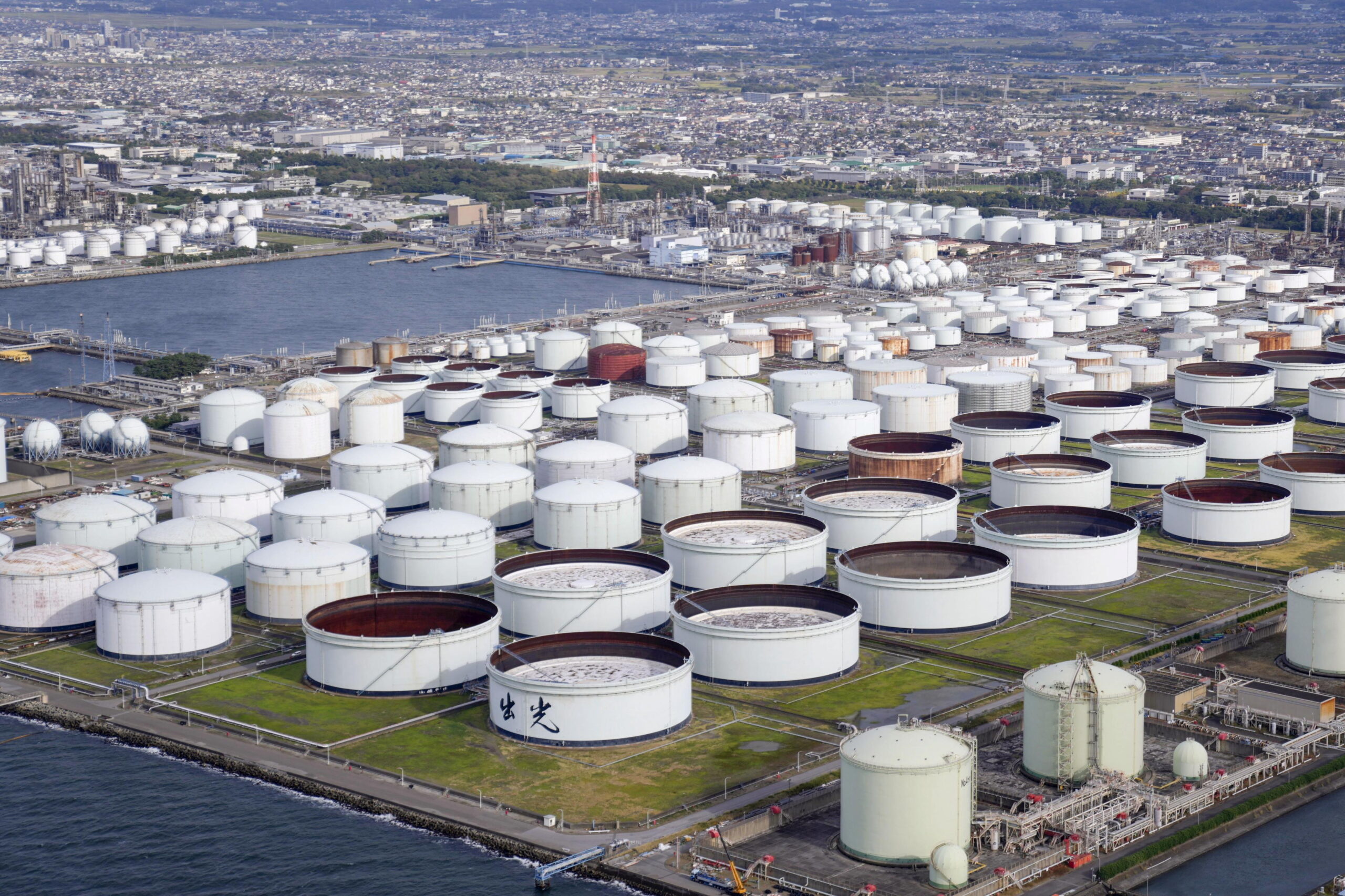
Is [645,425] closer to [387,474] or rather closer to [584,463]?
[584,463]

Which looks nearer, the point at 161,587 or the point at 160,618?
the point at 160,618

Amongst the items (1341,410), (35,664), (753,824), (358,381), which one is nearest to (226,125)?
(358,381)

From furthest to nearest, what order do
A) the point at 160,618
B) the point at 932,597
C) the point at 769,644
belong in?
the point at 932,597, the point at 160,618, the point at 769,644

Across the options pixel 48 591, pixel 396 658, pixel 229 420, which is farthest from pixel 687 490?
pixel 229 420

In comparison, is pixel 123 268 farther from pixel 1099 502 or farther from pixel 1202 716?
pixel 1202 716

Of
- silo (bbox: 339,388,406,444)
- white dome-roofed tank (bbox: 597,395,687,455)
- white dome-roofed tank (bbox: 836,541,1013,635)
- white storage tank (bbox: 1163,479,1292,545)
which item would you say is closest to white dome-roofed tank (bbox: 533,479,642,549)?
white dome-roofed tank (bbox: 836,541,1013,635)
